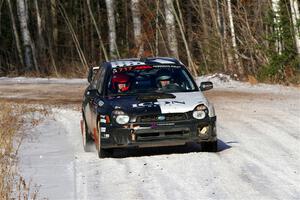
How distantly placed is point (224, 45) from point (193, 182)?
18758mm

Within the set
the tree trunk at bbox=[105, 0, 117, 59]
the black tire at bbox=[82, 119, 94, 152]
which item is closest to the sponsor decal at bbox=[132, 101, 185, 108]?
the black tire at bbox=[82, 119, 94, 152]

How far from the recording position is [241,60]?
2705 centimetres

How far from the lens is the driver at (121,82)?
11930mm

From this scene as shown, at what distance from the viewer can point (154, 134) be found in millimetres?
10906

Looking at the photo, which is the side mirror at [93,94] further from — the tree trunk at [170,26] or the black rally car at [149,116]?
the tree trunk at [170,26]

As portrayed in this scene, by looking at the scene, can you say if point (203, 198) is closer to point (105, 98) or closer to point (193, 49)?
point (105, 98)

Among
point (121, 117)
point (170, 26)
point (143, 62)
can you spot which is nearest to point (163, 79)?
point (143, 62)

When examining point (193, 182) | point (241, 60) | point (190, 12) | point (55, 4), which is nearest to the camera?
point (193, 182)

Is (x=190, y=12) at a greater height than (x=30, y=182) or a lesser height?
lesser

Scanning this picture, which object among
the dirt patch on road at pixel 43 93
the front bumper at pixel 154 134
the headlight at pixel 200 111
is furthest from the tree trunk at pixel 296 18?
the front bumper at pixel 154 134

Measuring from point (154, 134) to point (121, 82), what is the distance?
1.45 meters

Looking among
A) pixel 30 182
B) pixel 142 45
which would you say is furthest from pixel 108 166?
pixel 142 45

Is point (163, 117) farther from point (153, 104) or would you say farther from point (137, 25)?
point (137, 25)

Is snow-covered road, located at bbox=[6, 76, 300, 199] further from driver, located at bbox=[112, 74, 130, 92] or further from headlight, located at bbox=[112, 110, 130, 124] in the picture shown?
driver, located at bbox=[112, 74, 130, 92]
